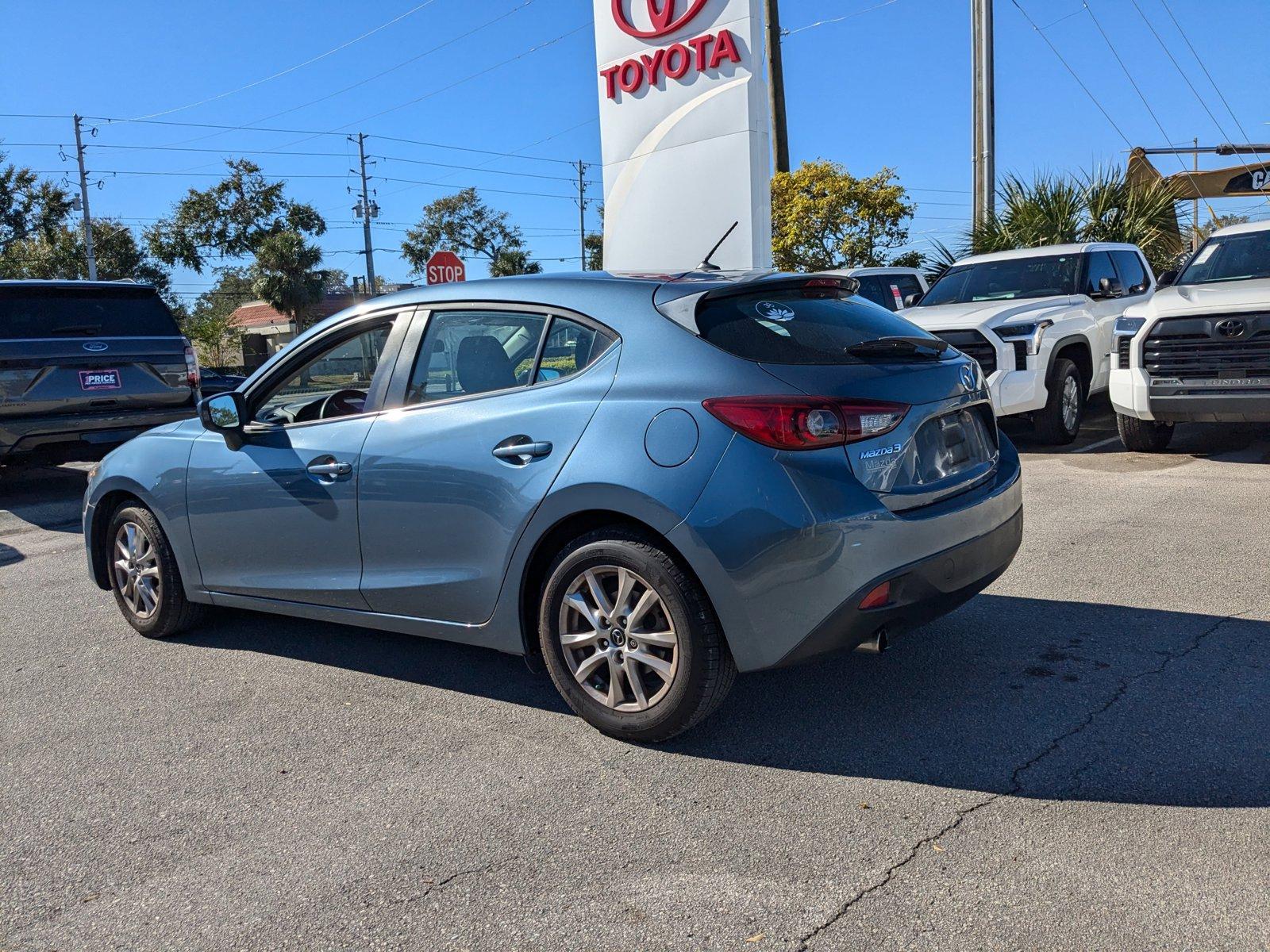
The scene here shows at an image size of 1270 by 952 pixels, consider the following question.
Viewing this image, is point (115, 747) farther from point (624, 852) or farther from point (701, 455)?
point (701, 455)

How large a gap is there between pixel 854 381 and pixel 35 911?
2.80m

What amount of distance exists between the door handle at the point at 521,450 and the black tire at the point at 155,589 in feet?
7.15

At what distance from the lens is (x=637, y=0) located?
12.8 meters

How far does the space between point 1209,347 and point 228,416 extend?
7.19 metres

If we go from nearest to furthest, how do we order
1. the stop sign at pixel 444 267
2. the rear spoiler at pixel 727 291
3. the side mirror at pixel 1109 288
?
the rear spoiler at pixel 727 291 → the side mirror at pixel 1109 288 → the stop sign at pixel 444 267

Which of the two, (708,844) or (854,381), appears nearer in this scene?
(708,844)

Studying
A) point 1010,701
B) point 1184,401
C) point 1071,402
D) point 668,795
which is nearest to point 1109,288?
point 1071,402

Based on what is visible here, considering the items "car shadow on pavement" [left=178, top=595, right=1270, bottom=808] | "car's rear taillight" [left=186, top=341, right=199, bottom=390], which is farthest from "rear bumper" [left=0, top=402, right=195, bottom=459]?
"car shadow on pavement" [left=178, top=595, right=1270, bottom=808]

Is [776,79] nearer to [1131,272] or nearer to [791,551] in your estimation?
[1131,272]

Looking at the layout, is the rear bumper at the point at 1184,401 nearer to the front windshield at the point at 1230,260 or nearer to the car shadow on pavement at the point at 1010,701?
the front windshield at the point at 1230,260

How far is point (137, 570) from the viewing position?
5426 millimetres

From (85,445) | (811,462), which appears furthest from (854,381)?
(85,445)

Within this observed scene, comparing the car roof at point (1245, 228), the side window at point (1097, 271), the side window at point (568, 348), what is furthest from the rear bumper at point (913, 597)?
the side window at point (1097, 271)

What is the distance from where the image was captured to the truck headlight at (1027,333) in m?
9.74
